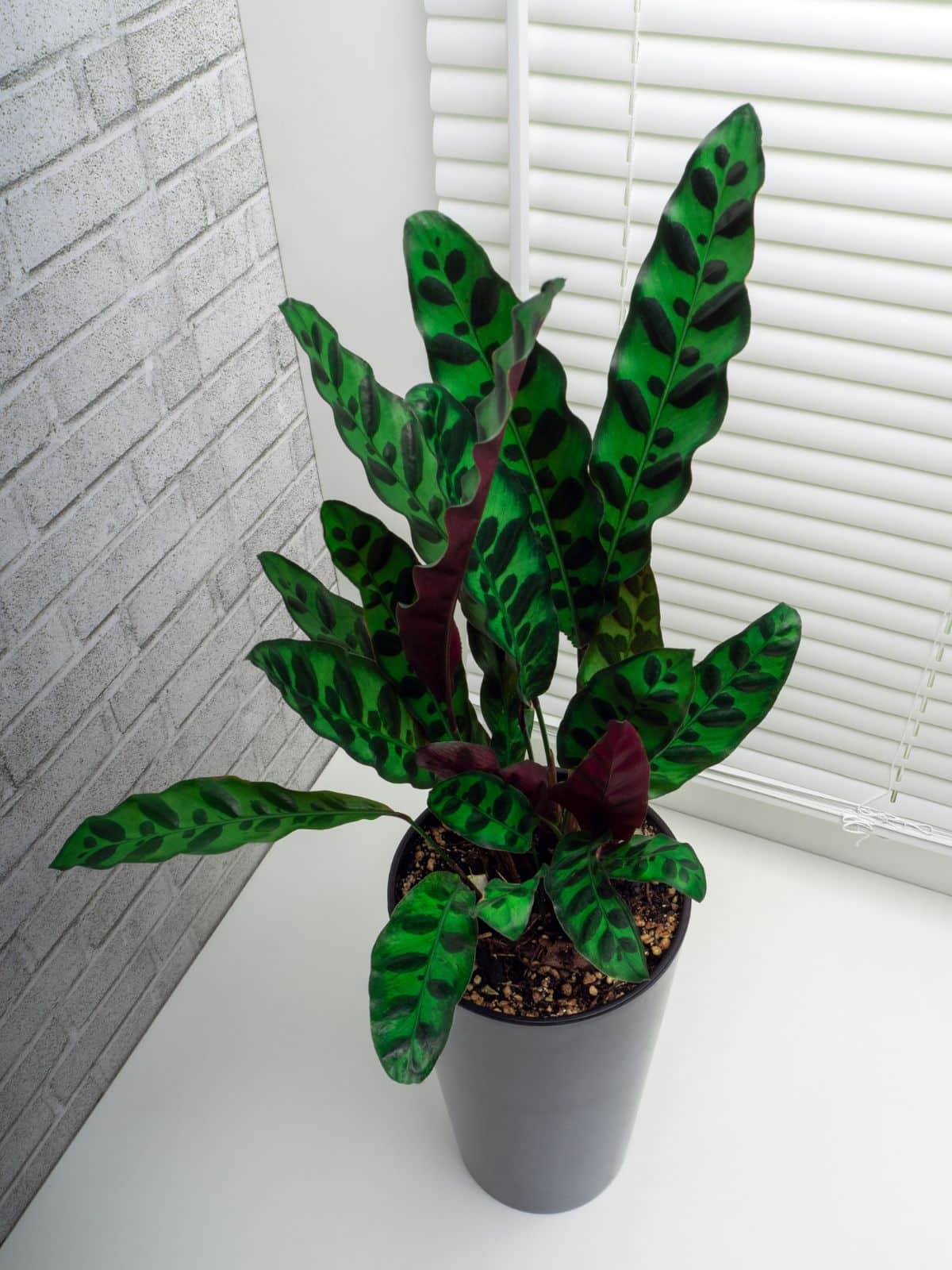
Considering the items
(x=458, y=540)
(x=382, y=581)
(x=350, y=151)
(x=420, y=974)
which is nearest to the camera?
(x=458, y=540)

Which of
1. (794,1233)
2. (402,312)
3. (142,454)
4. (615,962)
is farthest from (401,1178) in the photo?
(402,312)

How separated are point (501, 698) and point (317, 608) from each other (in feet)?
0.58

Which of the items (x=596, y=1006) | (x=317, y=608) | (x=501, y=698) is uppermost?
(x=317, y=608)

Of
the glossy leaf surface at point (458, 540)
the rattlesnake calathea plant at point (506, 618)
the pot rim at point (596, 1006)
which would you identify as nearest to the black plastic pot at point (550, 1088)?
the pot rim at point (596, 1006)

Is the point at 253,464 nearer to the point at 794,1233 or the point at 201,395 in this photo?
the point at 201,395

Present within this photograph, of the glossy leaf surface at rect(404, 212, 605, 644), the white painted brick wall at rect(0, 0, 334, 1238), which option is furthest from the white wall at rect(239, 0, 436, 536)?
the glossy leaf surface at rect(404, 212, 605, 644)

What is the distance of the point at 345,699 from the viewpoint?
80cm

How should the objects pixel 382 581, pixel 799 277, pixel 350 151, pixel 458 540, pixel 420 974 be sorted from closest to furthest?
pixel 458 540
pixel 420 974
pixel 382 581
pixel 799 277
pixel 350 151

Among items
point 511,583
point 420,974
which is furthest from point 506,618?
point 420,974

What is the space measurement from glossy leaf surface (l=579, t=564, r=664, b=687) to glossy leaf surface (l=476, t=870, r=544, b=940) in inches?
8.6

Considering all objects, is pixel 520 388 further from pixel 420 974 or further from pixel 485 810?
pixel 420 974

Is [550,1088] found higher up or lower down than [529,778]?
lower down

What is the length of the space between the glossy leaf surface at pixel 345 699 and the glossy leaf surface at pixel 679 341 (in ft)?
0.69

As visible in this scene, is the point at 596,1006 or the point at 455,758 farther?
the point at 596,1006
